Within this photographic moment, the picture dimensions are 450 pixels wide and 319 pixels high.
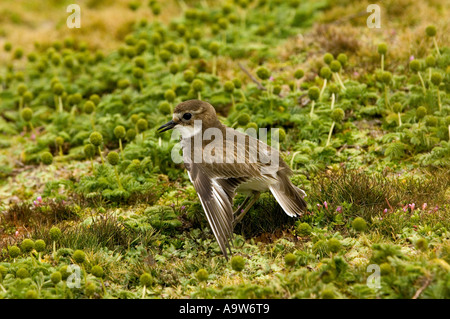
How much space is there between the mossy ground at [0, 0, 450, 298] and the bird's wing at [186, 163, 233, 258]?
1.43 ft

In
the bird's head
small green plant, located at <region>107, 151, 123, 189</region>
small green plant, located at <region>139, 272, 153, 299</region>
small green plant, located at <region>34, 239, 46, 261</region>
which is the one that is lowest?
small green plant, located at <region>139, 272, 153, 299</region>

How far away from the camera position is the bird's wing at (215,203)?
6.59 metres

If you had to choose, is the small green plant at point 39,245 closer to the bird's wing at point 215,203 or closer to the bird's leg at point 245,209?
the bird's wing at point 215,203

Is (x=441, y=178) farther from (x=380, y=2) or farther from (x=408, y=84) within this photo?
(x=380, y=2)

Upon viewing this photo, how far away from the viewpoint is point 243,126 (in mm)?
9344

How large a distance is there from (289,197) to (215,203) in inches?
38.0

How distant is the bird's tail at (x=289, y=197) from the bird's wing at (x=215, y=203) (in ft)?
2.10

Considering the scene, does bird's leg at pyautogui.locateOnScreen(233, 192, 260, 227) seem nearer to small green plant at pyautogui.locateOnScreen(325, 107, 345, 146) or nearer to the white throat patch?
the white throat patch

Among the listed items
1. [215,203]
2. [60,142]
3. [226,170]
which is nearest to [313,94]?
[226,170]

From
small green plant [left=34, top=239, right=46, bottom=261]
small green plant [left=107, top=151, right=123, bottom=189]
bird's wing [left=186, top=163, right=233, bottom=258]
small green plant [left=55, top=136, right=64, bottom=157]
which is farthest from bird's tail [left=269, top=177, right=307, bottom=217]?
small green plant [left=55, top=136, right=64, bottom=157]

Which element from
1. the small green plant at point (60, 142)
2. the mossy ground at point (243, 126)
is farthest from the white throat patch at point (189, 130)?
the small green plant at point (60, 142)

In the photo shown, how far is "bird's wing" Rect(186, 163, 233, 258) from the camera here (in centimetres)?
659

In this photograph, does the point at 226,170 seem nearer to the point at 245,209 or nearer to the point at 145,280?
the point at 245,209
